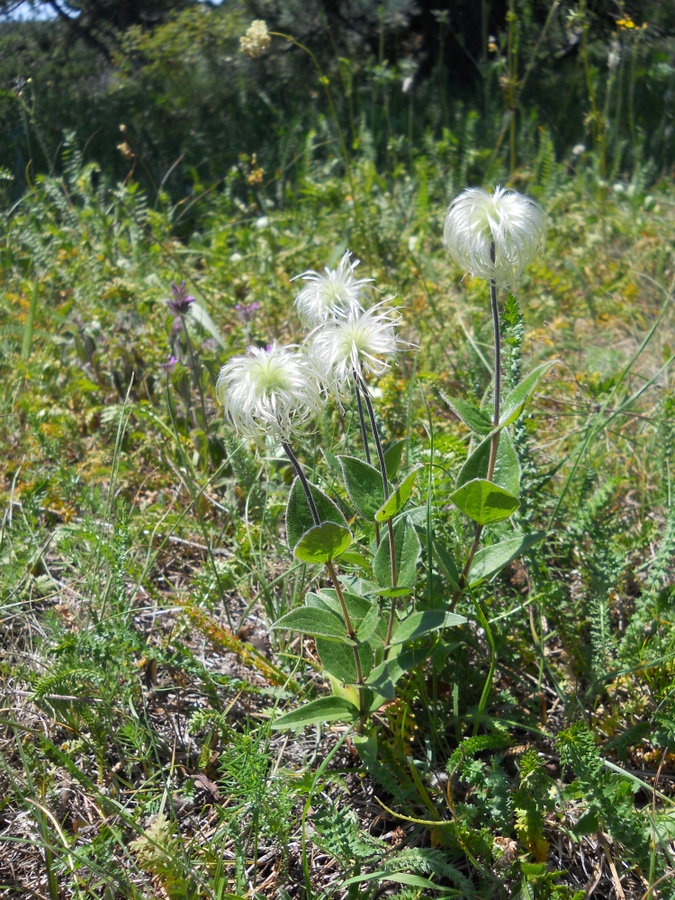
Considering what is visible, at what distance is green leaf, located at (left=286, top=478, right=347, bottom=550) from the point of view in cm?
131

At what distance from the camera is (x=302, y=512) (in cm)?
132

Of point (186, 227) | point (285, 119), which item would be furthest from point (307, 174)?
point (285, 119)

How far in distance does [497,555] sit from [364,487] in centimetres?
29

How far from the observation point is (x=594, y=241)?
354 centimetres

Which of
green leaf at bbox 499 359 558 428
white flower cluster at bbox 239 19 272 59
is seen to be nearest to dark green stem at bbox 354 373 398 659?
green leaf at bbox 499 359 558 428

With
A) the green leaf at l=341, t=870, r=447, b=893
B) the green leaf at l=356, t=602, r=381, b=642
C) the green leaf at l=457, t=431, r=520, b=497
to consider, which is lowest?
the green leaf at l=341, t=870, r=447, b=893

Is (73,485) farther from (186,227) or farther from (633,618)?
(186,227)

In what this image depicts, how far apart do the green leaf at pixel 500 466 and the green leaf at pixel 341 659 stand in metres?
0.37

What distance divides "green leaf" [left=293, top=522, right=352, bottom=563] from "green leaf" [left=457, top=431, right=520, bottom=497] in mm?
307

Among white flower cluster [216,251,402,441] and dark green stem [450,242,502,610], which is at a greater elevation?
white flower cluster [216,251,402,441]

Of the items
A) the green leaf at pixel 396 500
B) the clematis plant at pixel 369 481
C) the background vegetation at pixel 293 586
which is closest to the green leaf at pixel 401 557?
the clematis plant at pixel 369 481

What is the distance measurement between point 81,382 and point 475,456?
1686mm

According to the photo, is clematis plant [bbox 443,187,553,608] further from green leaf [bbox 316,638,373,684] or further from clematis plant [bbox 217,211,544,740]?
green leaf [bbox 316,638,373,684]

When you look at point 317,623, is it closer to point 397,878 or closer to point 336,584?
point 336,584
